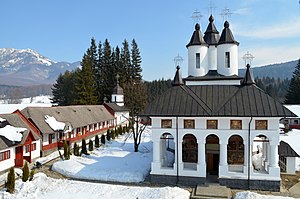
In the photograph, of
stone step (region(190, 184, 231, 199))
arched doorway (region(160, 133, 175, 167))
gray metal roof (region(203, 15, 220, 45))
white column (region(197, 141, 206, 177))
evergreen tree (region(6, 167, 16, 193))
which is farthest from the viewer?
gray metal roof (region(203, 15, 220, 45))

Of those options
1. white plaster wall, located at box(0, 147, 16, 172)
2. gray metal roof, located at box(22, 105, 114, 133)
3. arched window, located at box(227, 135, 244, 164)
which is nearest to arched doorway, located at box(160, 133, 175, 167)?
arched window, located at box(227, 135, 244, 164)

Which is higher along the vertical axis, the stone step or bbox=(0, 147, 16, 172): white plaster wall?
bbox=(0, 147, 16, 172): white plaster wall

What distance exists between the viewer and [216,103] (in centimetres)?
1717

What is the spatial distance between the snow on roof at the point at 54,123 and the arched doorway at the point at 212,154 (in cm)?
1393

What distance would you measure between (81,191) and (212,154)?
881cm

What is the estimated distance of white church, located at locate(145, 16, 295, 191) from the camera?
53.3 feet

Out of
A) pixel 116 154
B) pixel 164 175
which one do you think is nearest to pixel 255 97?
pixel 164 175

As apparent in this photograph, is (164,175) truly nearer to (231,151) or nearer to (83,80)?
(231,151)

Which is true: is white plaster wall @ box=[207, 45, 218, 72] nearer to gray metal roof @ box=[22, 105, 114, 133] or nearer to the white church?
the white church

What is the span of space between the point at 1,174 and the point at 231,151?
15.0 m

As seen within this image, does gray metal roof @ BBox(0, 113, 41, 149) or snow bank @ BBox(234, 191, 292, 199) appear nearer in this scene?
snow bank @ BBox(234, 191, 292, 199)

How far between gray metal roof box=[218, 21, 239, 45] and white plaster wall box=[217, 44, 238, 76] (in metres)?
0.27

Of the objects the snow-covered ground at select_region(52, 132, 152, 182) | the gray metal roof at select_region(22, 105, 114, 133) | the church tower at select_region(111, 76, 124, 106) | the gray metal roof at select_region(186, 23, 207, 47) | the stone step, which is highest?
the gray metal roof at select_region(186, 23, 207, 47)

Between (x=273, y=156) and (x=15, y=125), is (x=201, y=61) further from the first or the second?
(x=15, y=125)
